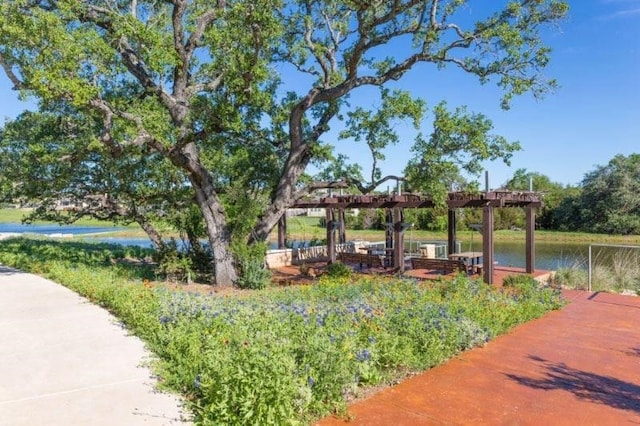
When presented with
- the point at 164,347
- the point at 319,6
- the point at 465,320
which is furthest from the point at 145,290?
the point at 319,6

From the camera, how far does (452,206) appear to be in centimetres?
1222

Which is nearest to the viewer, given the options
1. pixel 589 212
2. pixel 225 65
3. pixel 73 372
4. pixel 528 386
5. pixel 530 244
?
pixel 73 372

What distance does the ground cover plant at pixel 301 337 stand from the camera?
3.72 m

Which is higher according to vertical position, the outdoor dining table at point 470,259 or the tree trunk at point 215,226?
the tree trunk at point 215,226

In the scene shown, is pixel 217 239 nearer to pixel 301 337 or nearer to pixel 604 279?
pixel 301 337

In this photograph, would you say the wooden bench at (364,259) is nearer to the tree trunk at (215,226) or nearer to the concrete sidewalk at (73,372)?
the tree trunk at (215,226)

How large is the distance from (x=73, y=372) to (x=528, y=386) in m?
4.88

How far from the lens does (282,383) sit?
3.71 metres

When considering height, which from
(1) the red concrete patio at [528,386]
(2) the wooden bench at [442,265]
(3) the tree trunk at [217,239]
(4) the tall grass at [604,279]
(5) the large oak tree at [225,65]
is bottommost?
(1) the red concrete patio at [528,386]

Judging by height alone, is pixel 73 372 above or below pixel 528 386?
above

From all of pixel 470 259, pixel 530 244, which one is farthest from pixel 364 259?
pixel 530 244

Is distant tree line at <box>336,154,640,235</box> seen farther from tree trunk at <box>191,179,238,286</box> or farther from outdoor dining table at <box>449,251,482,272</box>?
tree trunk at <box>191,179,238,286</box>

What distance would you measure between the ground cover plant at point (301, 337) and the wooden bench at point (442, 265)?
3.38m

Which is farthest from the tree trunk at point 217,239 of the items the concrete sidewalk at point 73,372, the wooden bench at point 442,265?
the wooden bench at point 442,265
